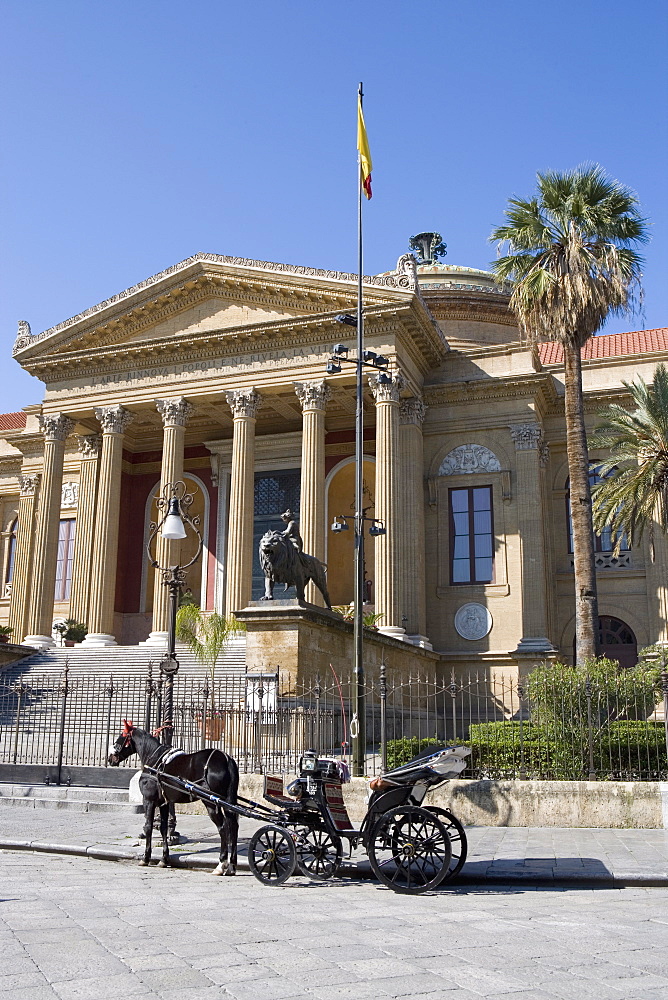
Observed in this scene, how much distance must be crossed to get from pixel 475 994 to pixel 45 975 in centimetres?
231

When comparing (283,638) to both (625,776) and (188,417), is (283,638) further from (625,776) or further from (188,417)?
(188,417)

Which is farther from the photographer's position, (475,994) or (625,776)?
(625,776)

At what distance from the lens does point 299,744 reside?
1462 cm

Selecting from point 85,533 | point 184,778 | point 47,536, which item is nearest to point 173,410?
point 85,533

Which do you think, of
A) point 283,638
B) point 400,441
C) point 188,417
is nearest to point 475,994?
point 283,638

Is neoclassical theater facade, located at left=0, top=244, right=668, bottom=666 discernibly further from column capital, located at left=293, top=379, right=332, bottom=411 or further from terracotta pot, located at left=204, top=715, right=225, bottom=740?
terracotta pot, located at left=204, top=715, right=225, bottom=740

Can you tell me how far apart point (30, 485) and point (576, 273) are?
24.3m

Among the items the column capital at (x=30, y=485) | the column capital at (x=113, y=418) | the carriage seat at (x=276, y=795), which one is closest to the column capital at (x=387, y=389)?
the column capital at (x=113, y=418)

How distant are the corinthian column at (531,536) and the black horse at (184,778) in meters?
19.8

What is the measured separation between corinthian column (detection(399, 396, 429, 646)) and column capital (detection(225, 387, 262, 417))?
15.1ft

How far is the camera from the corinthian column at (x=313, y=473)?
2778cm

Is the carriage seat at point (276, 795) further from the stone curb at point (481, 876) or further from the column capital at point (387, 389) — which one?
the column capital at point (387, 389)

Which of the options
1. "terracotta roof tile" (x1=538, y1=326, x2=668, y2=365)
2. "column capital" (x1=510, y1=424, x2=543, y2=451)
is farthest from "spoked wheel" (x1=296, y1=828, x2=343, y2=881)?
"terracotta roof tile" (x1=538, y1=326, x2=668, y2=365)

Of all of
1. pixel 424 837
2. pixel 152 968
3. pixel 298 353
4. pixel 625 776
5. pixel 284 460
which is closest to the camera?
pixel 152 968
